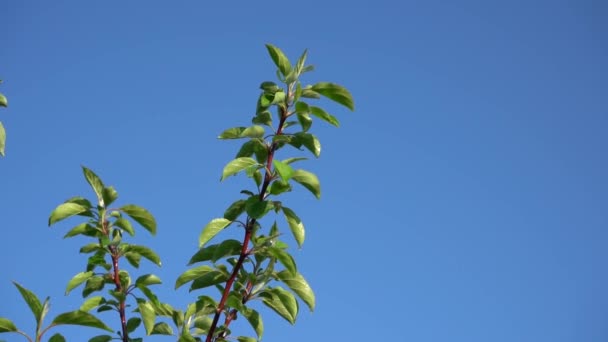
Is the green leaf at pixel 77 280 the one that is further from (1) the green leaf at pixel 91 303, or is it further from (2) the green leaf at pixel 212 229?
(2) the green leaf at pixel 212 229

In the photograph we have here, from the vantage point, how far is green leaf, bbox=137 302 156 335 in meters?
4.48

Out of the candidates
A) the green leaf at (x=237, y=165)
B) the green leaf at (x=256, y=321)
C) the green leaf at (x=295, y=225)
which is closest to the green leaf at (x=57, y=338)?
the green leaf at (x=256, y=321)

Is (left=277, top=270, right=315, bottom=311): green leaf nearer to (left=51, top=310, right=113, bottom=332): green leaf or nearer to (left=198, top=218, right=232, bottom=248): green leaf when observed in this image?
(left=198, top=218, right=232, bottom=248): green leaf

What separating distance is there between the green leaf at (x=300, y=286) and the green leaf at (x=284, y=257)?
23cm

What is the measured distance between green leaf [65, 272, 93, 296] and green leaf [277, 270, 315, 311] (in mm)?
1118

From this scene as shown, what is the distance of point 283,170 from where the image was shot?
13.9 feet

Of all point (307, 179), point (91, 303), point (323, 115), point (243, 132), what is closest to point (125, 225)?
point (91, 303)

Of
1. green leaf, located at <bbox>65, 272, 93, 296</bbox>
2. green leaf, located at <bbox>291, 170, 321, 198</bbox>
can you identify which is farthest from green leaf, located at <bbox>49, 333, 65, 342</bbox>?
green leaf, located at <bbox>291, 170, 321, 198</bbox>

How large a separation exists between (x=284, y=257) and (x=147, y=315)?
0.87 metres

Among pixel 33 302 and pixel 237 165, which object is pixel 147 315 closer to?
pixel 33 302

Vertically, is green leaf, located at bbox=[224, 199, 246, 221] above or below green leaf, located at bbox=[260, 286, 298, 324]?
above

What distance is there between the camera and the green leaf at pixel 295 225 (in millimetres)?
4523

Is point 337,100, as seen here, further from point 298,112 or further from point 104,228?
point 104,228

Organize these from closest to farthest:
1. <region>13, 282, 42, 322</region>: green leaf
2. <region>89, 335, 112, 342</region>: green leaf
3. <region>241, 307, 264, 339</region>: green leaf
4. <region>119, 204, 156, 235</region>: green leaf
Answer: <region>13, 282, 42, 322</region>: green leaf → <region>89, 335, 112, 342</region>: green leaf → <region>119, 204, 156, 235</region>: green leaf → <region>241, 307, 264, 339</region>: green leaf
